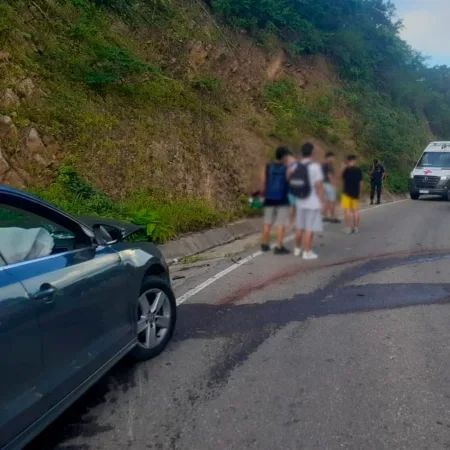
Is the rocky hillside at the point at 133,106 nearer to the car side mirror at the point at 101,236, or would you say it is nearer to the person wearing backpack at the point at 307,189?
the person wearing backpack at the point at 307,189

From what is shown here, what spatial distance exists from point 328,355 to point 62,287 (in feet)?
7.61

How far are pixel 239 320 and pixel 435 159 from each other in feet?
58.6

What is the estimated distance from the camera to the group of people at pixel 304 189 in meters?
4.42

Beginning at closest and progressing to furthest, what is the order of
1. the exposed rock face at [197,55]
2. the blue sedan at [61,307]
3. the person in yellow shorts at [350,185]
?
the blue sedan at [61,307], the person in yellow shorts at [350,185], the exposed rock face at [197,55]

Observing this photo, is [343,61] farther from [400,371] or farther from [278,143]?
[400,371]

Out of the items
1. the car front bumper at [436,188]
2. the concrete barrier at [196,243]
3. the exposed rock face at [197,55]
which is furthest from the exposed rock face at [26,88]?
the car front bumper at [436,188]

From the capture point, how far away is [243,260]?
803 centimetres

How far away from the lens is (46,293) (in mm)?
3164

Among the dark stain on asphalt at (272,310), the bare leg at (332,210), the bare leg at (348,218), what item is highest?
the bare leg at (332,210)

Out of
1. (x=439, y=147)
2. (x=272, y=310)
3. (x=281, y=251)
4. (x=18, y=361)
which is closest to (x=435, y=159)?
(x=439, y=147)

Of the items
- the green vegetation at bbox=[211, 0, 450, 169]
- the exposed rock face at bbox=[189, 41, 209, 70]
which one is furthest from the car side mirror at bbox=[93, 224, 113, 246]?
the exposed rock face at bbox=[189, 41, 209, 70]

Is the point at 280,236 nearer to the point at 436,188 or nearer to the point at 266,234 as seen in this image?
the point at 266,234

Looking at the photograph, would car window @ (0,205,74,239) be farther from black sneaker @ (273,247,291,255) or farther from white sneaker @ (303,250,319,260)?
white sneaker @ (303,250,319,260)

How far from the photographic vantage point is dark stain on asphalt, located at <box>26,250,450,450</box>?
359cm
